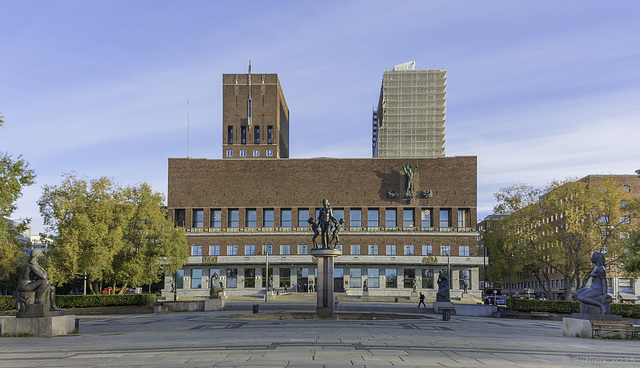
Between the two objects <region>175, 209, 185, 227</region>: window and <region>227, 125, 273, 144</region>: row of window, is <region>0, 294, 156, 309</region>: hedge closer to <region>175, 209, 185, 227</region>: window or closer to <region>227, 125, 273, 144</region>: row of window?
<region>175, 209, 185, 227</region>: window

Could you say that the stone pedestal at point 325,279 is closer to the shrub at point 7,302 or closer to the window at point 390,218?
the shrub at point 7,302

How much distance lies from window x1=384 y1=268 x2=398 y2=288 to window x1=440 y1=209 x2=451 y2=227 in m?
10.8

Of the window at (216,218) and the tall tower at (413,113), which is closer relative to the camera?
the window at (216,218)

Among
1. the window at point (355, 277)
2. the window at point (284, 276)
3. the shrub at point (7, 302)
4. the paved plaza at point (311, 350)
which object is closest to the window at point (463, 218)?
the window at point (355, 277)

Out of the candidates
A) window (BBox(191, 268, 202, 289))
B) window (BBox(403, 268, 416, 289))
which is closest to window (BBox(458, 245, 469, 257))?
window (BBox(403, 268, 416, 289))

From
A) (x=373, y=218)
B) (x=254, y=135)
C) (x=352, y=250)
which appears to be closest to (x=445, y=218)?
(x=373, y=218)

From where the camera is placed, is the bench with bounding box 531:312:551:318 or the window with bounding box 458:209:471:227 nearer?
the bench with bounding box 531:312:551:318

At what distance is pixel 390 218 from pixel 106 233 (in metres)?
51.9

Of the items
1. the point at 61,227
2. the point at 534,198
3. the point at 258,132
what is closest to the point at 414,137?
the point at 258,132

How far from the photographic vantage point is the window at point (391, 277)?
88.9 m

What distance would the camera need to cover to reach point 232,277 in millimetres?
90062

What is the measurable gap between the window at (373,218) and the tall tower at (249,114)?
2839 centimetres

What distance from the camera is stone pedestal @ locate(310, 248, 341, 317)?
3391cm

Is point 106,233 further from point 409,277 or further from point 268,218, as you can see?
point 409,277
